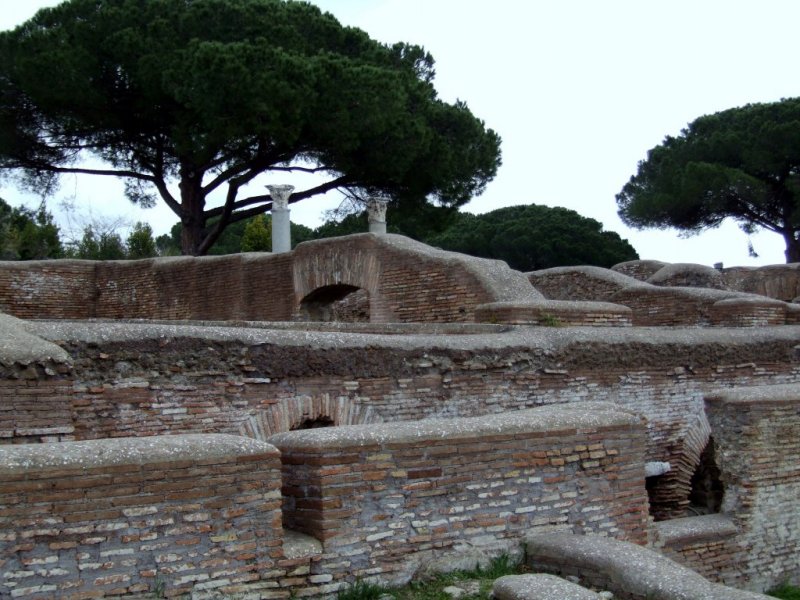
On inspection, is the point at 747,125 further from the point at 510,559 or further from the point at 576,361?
the point at 510,559

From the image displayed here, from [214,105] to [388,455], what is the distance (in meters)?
12.9

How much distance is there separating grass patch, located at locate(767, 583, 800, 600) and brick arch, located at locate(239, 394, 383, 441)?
2888mm

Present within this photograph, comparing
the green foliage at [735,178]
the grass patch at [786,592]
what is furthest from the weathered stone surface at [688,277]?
the green foliage at [735,178]

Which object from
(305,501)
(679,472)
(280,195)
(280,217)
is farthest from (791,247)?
(305,501)

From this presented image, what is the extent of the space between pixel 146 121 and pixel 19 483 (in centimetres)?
1562

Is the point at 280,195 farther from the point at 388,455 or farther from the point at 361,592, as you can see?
the point at 361,592

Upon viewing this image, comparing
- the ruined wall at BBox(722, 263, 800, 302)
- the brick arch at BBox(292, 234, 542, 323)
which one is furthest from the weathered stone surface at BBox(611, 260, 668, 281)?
the brick arch at BBox(292, 234, 542, 323)

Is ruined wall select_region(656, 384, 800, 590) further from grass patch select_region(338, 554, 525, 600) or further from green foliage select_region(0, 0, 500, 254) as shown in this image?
green foliage select_region(0, 0, 500, 254)

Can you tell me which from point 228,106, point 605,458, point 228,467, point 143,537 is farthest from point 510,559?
point 228,106

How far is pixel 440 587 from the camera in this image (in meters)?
4.11

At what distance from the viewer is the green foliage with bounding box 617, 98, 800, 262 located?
86.4 ft

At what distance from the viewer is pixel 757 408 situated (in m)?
6.26

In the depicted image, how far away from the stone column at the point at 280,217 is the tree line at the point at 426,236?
2.86 metres

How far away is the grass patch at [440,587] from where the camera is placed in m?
3.94
